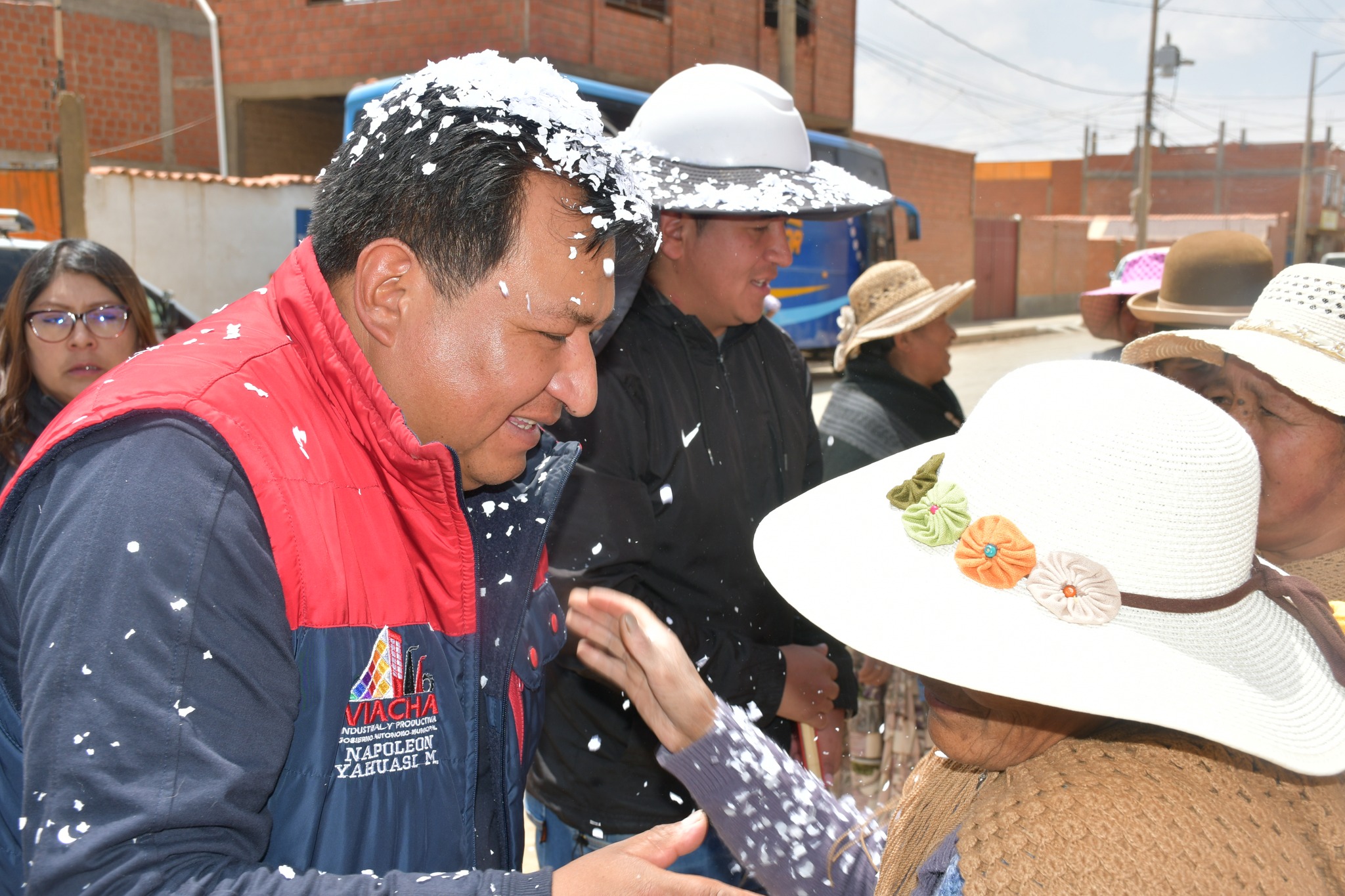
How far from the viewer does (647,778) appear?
7.53 feet

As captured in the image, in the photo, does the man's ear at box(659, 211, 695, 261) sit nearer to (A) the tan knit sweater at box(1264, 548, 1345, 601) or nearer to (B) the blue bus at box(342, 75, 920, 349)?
(A) the tan knit sweater at box(1264, 548, 1345, 601)

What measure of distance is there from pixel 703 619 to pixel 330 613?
1336mm

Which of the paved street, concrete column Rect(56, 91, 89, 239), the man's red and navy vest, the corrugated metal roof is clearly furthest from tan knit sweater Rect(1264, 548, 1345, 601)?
concrete column Rect(56, 91, 89, 239)

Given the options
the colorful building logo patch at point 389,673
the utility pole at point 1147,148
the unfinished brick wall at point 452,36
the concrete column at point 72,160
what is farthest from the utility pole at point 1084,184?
the colorful building logo patch at point 389,673

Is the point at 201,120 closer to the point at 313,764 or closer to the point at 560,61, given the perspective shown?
the point at 560,61

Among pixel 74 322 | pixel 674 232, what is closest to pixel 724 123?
pixel 674 232

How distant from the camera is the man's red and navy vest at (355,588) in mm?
1082

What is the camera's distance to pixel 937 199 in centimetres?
2597

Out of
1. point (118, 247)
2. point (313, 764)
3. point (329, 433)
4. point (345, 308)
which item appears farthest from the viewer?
point (118, 247)

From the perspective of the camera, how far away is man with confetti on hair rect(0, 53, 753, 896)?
920 millimetres

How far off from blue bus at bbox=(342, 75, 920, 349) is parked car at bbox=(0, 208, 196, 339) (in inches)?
334

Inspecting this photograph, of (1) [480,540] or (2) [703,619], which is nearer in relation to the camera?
Result: (1) [480,540]

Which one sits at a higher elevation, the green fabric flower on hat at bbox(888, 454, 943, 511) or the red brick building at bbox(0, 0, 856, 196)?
the red brick building at bbox(0, 0, 856, 196)

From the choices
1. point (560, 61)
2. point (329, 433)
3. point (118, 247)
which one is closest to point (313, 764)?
point (329, 433)
